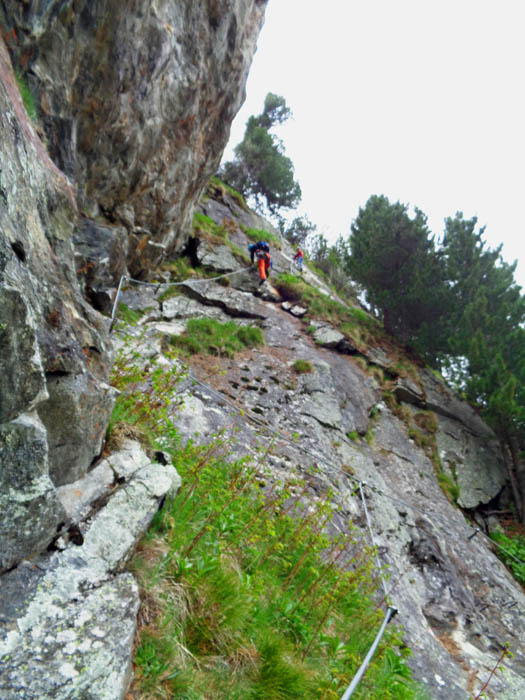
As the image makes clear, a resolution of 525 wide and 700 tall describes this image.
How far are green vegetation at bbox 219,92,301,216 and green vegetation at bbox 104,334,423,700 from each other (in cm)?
2883

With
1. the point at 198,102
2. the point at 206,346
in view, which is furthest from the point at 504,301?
the point at 198,102

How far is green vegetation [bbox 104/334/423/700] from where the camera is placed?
2.35m

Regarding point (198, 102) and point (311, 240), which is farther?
point (311, 240)

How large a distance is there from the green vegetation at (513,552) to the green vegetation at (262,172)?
27.0 metres

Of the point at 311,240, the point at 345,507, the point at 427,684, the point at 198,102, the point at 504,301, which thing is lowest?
the point at 427,684

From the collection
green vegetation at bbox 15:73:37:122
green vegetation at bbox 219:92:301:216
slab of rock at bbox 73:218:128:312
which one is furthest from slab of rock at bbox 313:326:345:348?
green vegetation at bbox 219:92:301:216

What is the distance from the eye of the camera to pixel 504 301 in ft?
46.0

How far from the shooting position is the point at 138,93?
8.16 m

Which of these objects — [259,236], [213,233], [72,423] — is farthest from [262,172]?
[72,423]

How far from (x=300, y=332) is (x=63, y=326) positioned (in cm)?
1085

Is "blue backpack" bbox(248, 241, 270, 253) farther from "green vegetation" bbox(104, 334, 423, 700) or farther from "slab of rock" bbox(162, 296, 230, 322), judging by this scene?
"green vegetation" bbox(104, 334, 423, 700)

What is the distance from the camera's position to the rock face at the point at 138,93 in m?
5.88

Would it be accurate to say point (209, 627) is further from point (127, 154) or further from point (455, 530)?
point (127, 154)

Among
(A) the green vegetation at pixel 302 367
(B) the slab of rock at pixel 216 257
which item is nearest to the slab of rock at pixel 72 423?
(A) the green vegetation at pixel 302 367
